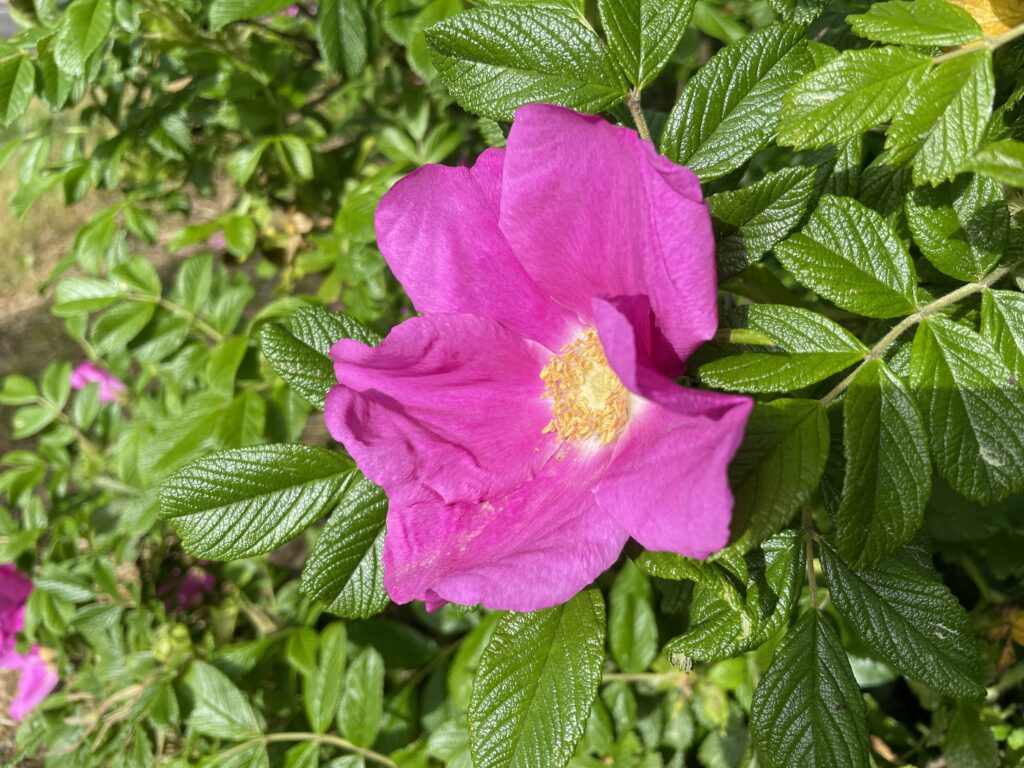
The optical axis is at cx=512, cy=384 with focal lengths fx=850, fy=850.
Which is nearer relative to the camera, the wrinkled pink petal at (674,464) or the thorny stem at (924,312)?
the wrinkled pink petal at (674,464)

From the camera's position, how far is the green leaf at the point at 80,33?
1.44 m

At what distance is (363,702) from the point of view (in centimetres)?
163

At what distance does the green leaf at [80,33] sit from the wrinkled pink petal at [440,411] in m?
0.94

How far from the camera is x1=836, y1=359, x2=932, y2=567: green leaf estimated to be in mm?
759

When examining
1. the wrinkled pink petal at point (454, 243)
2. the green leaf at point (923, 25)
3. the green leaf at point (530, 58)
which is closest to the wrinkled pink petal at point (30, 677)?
the wrinkled pink petal at point (454, 243)

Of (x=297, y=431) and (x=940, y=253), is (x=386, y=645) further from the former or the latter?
(x=940, y=253)

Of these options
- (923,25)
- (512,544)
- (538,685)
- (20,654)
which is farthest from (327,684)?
(923,25)

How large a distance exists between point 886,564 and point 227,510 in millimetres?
764

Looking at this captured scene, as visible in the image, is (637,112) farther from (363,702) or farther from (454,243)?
(363,702)

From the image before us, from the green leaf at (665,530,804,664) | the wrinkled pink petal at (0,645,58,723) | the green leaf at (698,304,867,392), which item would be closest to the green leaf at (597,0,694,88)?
the green leaf at (698,304,867,392)

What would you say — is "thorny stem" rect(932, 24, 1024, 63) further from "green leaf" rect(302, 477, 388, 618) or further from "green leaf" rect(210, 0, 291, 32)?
"green leaf" rect(210, 0, 291, 32)

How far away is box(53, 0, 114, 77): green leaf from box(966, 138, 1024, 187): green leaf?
1382mm

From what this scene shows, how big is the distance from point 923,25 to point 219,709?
164cm

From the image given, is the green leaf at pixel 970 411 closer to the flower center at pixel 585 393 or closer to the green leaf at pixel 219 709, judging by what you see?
the flower center at pixel 585 393
